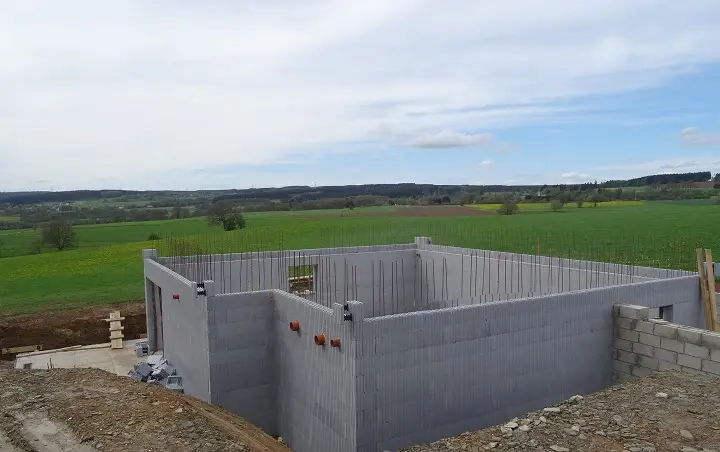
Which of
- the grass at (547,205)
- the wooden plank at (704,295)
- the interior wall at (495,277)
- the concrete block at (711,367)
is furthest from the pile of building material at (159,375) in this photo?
the grass at (547,205)

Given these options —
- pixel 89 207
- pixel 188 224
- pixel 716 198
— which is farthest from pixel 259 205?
pixel 716 198

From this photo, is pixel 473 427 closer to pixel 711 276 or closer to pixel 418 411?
pixel 418 411

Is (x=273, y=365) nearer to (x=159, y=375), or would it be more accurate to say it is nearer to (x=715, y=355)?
(x=159, y=375)

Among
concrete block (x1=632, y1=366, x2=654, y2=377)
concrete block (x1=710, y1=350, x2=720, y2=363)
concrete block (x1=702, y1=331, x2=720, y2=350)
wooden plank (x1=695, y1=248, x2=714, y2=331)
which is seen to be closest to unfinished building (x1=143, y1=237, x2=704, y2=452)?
wooden plank (x1=695, y1=248, x2=714, y2=331)

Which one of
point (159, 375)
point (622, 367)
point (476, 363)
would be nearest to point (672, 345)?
point (622, 367)

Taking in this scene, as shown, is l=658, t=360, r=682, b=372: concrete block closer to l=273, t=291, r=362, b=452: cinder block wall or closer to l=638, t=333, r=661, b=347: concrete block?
l=638, t=333, r=661, b=347: concrete block

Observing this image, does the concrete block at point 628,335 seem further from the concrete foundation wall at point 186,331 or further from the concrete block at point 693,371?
the concrete foundation wall at point 186,331
